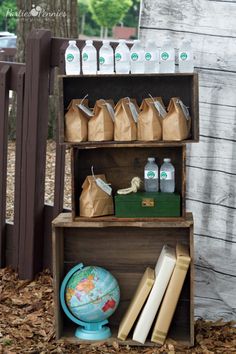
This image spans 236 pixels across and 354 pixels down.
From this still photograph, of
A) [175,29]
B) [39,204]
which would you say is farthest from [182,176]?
[39,204]

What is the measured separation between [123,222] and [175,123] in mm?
646

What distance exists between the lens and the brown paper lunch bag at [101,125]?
13.7ft

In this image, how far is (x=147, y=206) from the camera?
4266mm

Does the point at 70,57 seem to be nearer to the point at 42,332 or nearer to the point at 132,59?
the point at 132,59

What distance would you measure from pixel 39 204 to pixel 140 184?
1.30 m

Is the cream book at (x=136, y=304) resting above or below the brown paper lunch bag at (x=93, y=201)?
below

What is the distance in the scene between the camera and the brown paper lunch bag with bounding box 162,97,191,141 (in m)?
4.12

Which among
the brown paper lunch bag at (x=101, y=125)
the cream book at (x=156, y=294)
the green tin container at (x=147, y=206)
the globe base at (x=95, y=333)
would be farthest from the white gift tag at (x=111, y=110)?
the globe base at (x=95, y=333)

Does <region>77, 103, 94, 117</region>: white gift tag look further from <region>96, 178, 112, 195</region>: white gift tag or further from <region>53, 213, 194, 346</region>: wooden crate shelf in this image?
<region>53, 213, 194, 346</region>: wooden crate shelf

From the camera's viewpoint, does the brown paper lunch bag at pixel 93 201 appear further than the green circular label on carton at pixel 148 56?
Yes

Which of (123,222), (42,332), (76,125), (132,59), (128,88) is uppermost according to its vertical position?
(132,59)

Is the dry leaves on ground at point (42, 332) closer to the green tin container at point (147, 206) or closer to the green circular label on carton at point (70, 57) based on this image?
the green tin container at point (147, 206)

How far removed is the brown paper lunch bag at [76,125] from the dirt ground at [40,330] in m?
1.24

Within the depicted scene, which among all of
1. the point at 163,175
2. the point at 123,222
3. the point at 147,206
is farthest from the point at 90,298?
the point at 163,175
